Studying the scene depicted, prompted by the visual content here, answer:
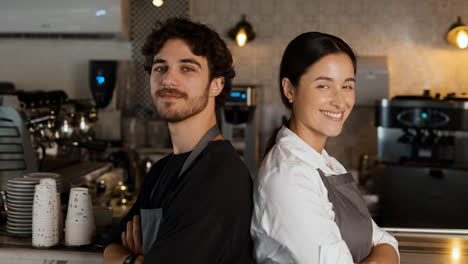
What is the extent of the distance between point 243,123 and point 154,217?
345 centimetres

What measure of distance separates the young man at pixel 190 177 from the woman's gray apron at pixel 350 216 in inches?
10.2

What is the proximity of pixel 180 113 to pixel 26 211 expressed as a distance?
90cm

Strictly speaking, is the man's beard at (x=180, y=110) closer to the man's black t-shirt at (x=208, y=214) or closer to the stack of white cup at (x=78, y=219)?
the man's black t-shirt at (x=208, y=214)

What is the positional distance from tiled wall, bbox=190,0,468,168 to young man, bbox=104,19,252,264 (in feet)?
11.5

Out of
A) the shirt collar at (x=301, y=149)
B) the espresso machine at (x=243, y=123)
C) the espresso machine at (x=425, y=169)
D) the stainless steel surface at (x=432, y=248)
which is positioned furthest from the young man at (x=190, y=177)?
the espresso machine at (x=243, y=123)

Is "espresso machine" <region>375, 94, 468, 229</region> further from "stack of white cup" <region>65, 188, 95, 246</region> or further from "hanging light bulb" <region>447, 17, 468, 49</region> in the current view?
"stack of white cup" <region>65, 188, 95, 246</region>

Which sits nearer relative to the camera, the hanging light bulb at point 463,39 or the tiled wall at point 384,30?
the hanging light bulb at point 463,39

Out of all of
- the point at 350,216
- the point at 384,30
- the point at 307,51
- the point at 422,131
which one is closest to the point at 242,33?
the point at 384,30

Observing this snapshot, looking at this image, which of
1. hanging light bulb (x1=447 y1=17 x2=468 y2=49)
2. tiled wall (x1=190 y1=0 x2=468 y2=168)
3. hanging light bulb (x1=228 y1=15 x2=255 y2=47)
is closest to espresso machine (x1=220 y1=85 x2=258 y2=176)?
tiled wall (x1=190 y1=0 x2=468 y2=168)

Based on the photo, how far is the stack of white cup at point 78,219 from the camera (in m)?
1.92

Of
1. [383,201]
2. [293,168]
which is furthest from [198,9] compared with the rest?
[293,168]

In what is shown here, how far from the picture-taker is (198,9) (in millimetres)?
5324

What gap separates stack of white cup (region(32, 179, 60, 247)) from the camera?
6.29 feet

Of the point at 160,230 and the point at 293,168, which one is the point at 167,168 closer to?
the point at 160,230
